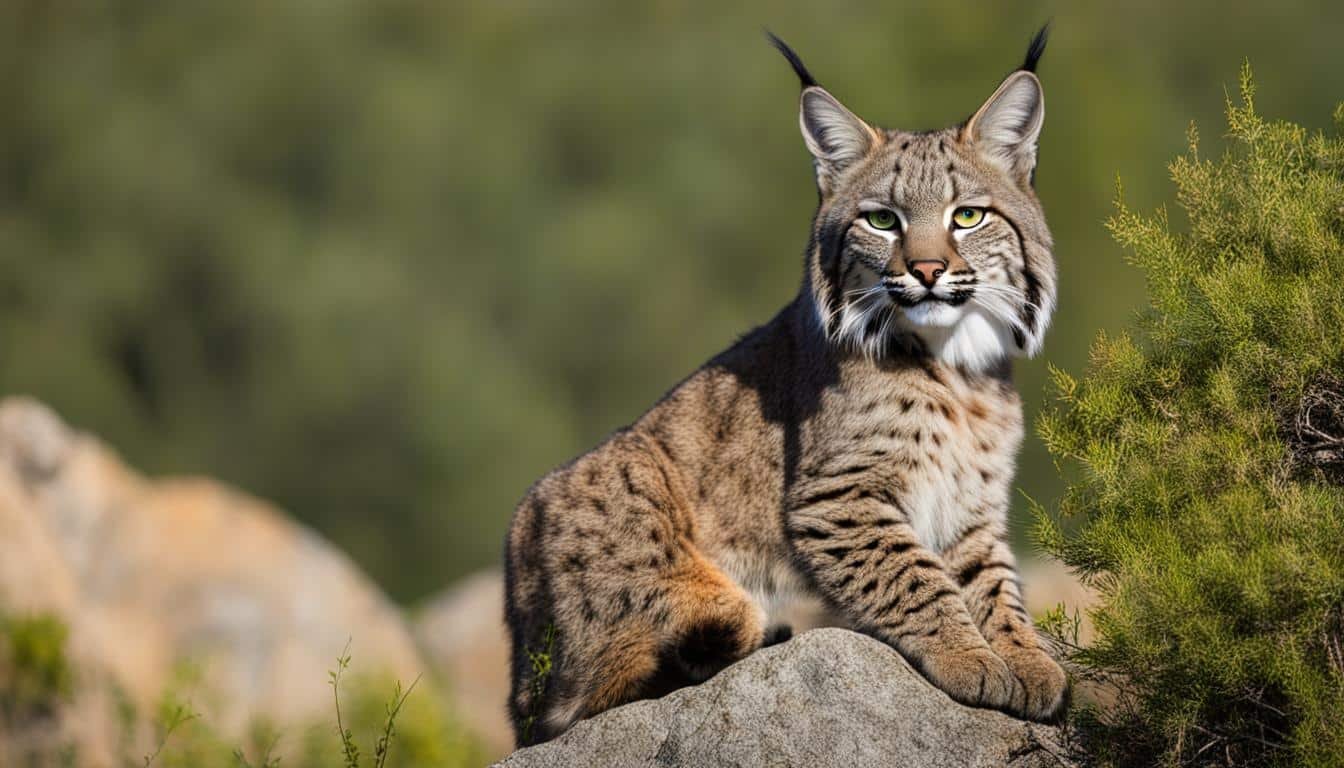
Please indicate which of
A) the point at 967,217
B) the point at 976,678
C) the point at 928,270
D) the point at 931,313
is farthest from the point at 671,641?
the point at 967,217

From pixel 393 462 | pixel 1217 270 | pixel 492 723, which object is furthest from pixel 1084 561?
pixel 393 462

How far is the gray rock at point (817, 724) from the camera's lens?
15.4 feet

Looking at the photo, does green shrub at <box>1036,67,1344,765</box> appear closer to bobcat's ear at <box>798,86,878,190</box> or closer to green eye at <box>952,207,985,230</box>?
green eye at <box>952,207,985,230</box>

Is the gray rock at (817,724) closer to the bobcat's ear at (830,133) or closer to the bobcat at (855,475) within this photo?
the bobcat at (855,475)

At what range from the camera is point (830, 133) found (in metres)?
6.03

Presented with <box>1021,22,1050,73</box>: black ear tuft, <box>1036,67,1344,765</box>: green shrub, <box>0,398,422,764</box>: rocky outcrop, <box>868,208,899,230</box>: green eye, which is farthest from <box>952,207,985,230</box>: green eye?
<box>0,398,422,764</box>: rocky outcrop

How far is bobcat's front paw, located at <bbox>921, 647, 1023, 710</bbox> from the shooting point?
193 inches

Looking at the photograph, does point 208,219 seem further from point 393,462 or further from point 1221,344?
point 1221,344

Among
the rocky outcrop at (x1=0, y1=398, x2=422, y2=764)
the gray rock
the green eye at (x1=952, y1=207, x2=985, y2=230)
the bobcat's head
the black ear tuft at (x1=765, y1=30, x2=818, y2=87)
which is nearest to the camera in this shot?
the gray rock

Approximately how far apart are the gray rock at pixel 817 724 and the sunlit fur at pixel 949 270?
4.05 ft

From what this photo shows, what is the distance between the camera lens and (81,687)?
10.3 metres

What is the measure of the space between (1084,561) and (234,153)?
1537 cm

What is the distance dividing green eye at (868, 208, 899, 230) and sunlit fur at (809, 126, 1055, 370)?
0.03 m

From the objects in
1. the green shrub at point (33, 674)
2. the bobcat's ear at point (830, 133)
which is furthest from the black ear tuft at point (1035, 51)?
the green shrub at point (33, 674)
